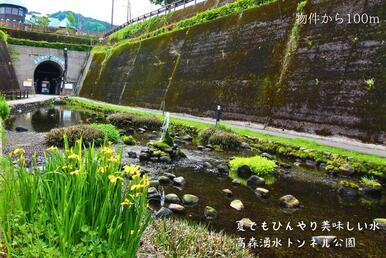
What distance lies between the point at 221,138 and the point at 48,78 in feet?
147

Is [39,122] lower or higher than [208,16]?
lower

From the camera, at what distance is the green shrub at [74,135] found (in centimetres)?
1070

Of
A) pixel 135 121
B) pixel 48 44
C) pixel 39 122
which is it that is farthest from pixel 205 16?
pixel 48 44

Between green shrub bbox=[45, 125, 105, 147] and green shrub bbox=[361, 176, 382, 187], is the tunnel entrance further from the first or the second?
green shrub bbox=[361, 176, 382, 187]

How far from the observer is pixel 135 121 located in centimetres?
1755

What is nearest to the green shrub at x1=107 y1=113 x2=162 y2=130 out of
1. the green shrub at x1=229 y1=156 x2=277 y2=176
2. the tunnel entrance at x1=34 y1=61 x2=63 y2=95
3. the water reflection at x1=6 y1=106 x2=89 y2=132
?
the water reflection at x1=6 y1=106 x2=89 y2=132

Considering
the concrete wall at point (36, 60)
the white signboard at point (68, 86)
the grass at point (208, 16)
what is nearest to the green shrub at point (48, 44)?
the concrete wall at point (36, 60)

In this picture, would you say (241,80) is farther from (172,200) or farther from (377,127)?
(172,200)

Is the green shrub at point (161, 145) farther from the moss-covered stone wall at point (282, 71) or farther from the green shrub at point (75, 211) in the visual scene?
the green shrub at point (75, 211)

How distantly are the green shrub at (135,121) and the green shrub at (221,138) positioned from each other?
450 cm

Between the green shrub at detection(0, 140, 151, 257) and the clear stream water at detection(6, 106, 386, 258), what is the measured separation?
7.36 ft

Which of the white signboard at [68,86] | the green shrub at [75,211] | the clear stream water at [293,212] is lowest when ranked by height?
the clear stream water at [293,212]

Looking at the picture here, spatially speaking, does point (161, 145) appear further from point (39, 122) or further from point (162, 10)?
point (162, 10)

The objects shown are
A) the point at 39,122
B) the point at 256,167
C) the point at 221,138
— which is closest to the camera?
the point at 256,167
